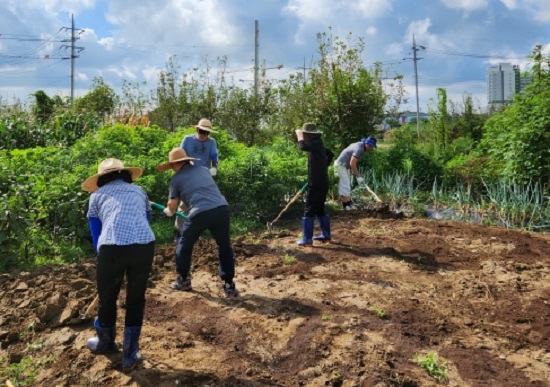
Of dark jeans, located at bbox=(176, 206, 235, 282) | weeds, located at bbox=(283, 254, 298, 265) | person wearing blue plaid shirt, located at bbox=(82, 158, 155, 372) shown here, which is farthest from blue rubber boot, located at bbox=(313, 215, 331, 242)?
person wearing blue plaid shirt, located at bbox=(82, 158, 155, 372)

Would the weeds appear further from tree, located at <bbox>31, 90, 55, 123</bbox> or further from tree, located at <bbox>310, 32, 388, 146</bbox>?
tree, located at <bbox>31, 90, 55, 123</bbox>

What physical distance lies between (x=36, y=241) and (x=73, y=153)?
2.25 metres

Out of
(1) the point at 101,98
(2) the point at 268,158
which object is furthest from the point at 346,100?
(1) the point at 101,98

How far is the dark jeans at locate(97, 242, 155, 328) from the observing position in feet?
11.5

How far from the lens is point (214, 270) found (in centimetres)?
594

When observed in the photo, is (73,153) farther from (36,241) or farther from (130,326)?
(130,326)

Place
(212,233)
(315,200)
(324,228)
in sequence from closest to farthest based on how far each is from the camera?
1. (212,233)
2. (315,200)
3. (324,228)

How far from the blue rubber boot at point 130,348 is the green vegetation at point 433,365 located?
203 centimetres

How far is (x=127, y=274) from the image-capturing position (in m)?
3.62

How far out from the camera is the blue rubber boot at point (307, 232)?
6.92 m

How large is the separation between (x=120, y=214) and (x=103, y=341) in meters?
1.01

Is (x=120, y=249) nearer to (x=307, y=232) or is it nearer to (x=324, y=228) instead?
(x=307, y=232)

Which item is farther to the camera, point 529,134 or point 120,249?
point 529,134

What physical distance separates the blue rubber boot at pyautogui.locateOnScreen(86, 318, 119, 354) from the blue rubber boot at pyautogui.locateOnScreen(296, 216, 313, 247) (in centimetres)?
353
